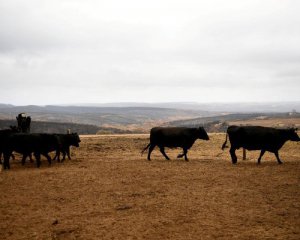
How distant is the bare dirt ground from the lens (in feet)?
23.3

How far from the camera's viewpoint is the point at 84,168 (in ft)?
48.1

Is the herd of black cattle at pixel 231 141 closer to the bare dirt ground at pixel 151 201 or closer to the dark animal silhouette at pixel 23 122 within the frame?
the bare dirt ground at pixel 151 201

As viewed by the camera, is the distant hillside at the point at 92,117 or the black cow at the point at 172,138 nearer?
the black cow at the point at 172,138

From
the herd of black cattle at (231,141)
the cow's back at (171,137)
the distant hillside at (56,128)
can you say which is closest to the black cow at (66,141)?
the herd of black cattle at (231,141)

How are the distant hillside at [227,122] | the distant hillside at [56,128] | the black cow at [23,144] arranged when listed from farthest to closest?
1. the distant hillside at [227,122]
2. the distant hillside at [56,128]
3. the black cow at [23,144]

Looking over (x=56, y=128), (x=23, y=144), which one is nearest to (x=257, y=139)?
(x=23, y=144)

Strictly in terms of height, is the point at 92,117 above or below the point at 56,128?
above

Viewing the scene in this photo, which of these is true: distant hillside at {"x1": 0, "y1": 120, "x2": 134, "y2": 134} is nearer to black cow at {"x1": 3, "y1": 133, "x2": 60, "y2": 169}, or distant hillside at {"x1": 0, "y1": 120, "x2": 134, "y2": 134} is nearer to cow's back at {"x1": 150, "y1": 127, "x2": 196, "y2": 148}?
cow's back at {"x1": 150, "y1": 127, "x2": 196, "y2": 148}

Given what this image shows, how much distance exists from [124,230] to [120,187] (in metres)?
3.80

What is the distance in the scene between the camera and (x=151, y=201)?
930cm

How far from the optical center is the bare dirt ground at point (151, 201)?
23.3 feet

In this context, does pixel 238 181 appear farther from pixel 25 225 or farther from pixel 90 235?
pixel 25 225

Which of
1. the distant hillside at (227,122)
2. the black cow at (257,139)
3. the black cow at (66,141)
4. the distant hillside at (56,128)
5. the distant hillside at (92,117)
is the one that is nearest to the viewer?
the black cow at (257,139)

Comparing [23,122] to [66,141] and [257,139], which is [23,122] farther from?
[257,139]
